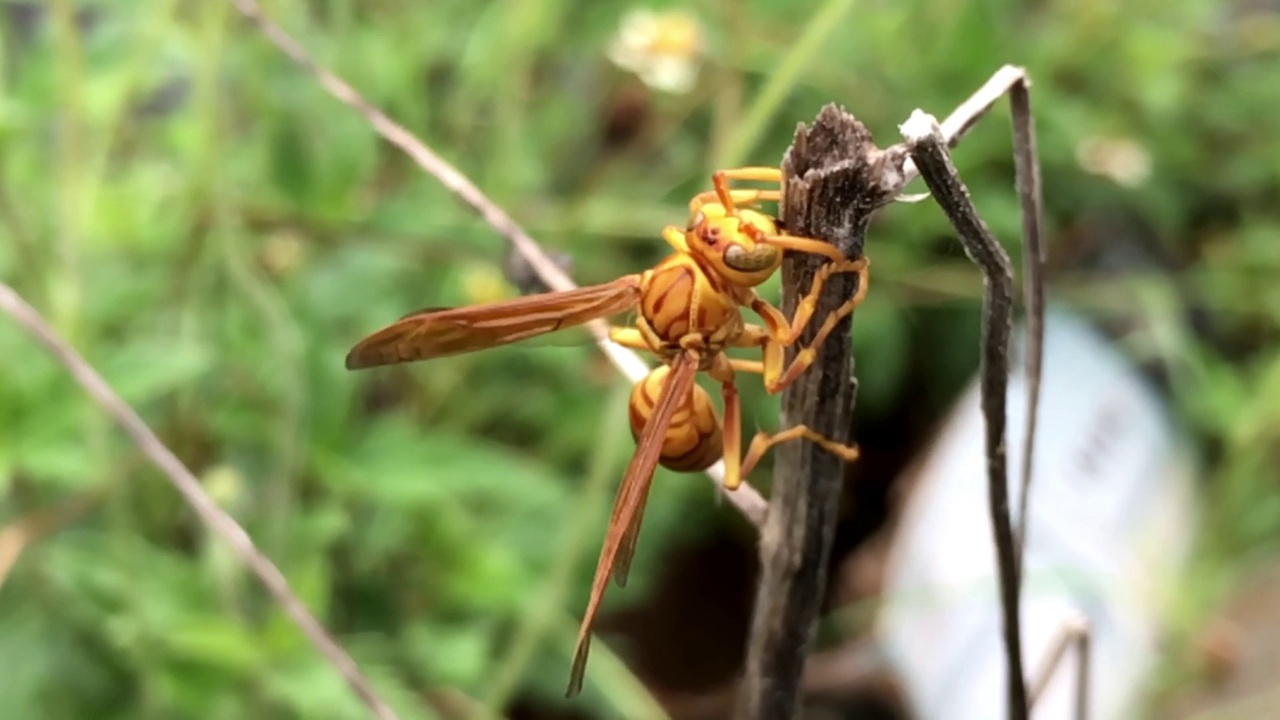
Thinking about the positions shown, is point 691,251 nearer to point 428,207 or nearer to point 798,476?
point 798,476

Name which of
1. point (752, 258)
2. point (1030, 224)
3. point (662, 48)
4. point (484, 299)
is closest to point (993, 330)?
point (1030, 224)

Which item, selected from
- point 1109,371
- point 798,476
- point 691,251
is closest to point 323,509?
point 691,251

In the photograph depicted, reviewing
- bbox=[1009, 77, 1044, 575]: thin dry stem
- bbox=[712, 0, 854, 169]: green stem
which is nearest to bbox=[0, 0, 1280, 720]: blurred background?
bbox=[712, 0, 854, 169]: green stem

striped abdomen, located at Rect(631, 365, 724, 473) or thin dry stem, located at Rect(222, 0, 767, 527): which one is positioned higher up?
thin dry stem, located at Rect(222, 0, 767, 527)

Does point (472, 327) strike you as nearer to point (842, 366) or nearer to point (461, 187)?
point (461, 187)

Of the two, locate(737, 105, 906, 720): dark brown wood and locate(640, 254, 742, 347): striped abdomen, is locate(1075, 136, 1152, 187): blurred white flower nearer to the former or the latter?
locate(640, 254, 742, 347): striped abdomen

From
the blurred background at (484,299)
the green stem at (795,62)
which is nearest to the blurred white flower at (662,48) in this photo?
the blurred background at (484,299)
